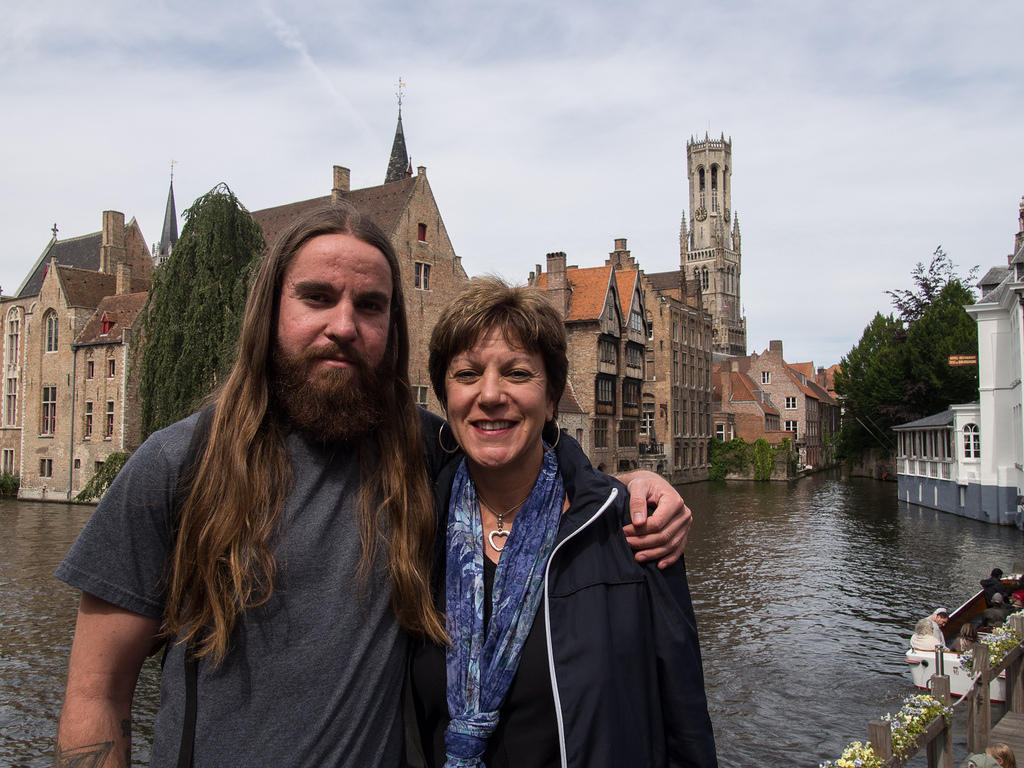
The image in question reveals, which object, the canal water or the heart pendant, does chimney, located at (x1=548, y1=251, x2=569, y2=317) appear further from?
the heart pendant

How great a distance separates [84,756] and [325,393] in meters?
1.05

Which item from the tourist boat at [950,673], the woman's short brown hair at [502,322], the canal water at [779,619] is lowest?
the canal water at [779,619]

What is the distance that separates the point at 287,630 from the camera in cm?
198

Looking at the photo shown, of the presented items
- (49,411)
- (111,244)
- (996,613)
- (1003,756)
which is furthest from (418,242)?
(1003,756)

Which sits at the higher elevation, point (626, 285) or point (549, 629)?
point (626, 285)

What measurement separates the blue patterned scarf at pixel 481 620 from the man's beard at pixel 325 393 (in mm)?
525

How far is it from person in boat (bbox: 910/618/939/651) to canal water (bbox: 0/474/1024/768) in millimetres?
761

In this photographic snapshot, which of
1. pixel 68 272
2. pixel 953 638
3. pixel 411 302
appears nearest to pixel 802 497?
pixel 411 302

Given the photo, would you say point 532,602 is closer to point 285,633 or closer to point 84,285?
point 285,633

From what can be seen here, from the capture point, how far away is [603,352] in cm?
3909

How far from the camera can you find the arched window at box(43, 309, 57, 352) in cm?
3584

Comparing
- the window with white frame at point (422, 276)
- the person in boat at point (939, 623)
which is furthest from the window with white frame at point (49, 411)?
the person in boat at point (939, 623)

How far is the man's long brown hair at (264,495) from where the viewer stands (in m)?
1.91

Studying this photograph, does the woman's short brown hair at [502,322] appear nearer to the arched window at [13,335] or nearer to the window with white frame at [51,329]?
the window with white frame at [51,329]
